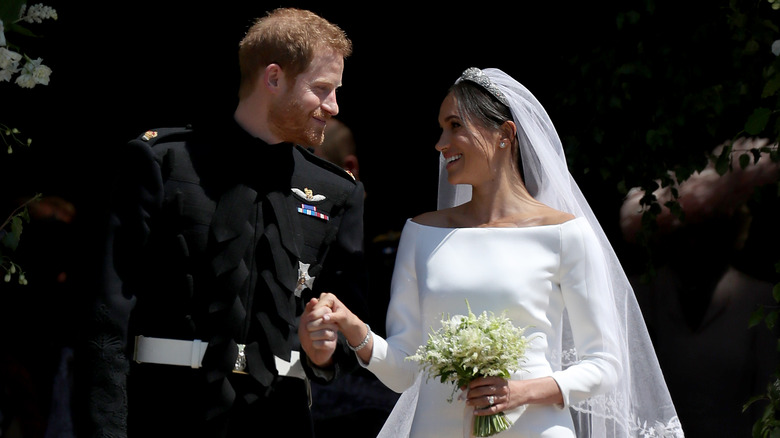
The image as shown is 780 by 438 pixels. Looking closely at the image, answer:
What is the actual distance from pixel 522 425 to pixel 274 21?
1358 millimetres

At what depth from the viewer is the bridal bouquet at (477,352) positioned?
2.66m

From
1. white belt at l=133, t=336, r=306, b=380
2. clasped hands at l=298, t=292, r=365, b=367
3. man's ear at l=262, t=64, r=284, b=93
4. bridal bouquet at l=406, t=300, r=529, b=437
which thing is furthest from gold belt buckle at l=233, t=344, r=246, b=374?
man's ear at l=262, t=64, r=284, b=93

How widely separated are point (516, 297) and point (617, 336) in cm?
39

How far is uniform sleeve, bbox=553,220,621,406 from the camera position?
9.24 ft

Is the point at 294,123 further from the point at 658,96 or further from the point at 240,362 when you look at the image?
the point at 658,96

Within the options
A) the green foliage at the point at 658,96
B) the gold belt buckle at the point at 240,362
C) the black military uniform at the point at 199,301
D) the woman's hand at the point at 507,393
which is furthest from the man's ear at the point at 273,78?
the green foliage at the point at 658,96

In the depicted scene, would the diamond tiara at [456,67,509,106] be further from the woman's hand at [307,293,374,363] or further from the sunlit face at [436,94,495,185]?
the woman's hand at [307,293,374,363]

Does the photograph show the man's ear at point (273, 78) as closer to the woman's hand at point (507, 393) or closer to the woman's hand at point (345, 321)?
the woman's hand at point (345, 321)

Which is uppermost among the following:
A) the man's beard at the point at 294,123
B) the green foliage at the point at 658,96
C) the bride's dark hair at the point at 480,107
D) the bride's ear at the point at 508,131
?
the green foliage at the point at 658,96

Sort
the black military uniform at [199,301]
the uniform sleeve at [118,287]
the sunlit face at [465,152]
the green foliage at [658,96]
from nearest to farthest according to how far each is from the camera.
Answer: the uniform sleeve at [118,287]
the black military uniform at [199,301]
the sunlit face at [465,152]
the green foliage at [658,96]

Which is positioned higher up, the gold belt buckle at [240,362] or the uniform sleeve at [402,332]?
the uniform sleeve at [402,332]

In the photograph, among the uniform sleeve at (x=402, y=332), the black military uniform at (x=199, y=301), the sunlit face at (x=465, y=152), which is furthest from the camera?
the sunlit face at (x=465, y=152)

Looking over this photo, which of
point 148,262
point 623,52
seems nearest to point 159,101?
point 623,52

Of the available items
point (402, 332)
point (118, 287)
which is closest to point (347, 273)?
point (402, 332)
